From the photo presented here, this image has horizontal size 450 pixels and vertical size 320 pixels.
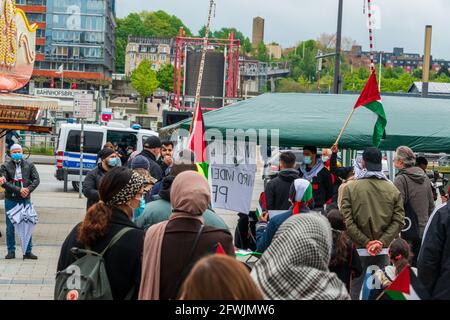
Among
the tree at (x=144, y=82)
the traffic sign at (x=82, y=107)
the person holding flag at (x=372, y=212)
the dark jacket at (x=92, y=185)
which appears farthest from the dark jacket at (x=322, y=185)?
the tree at (x=144, y=82)

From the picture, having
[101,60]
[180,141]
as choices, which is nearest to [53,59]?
[101,60]

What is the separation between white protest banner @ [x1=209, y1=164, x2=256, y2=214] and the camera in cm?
1171

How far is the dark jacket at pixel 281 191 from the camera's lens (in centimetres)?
1031

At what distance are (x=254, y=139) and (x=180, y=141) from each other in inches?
158

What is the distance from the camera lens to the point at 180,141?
1648 cm

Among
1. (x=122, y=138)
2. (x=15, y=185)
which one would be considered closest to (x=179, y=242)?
(x=15, y=185)

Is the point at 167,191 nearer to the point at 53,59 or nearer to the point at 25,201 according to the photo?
the point at 25,201

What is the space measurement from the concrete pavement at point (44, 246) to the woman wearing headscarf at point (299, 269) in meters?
7.07

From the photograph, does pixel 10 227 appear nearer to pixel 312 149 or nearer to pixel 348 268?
pixel 312 149

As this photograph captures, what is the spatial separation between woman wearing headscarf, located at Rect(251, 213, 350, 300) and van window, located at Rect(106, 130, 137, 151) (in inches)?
984

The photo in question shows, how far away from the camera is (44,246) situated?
15750 mm

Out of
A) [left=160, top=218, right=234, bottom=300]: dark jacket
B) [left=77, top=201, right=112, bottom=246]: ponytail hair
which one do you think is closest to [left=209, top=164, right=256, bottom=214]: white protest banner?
[left=77, top=201, right=112, bottom=246]: ponytail hair

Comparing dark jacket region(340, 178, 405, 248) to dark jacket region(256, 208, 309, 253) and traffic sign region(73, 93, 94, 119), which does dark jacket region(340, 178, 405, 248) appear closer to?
dark jacket region(256, 208, 309, 253)

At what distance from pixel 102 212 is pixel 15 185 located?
863 centimetres
